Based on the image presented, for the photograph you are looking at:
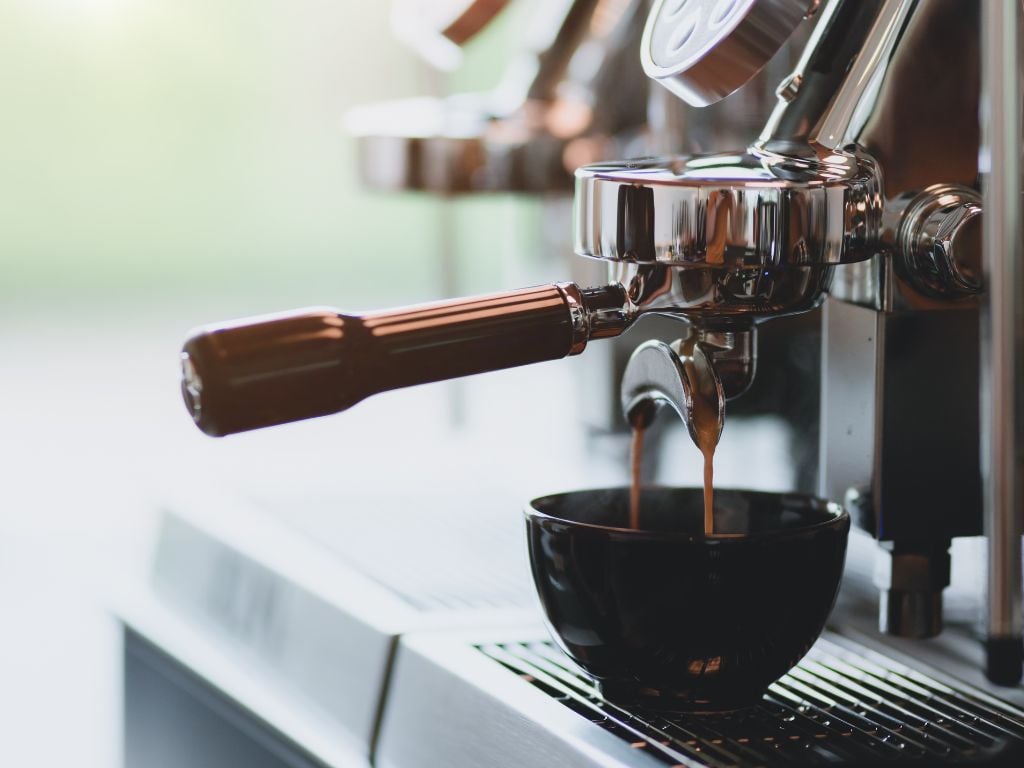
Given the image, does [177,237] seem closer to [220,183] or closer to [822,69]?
[220,183]

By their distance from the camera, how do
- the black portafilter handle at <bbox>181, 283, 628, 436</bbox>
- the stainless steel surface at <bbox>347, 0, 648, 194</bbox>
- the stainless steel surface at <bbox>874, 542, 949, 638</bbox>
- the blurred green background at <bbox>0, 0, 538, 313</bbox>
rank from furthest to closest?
the blurred green background at <bbox>0, 0, 538, 313</bbox>, the stainless steel surface at <bbox>347, 0, 648, 194</bbox>, the stainless steel surface at <bbox>874, 542, 949, 638</bbox>, the black portafilter handle at <bbox>181, 283, 628, 436</bbox>

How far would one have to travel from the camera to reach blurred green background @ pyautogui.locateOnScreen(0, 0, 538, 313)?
3.94 m

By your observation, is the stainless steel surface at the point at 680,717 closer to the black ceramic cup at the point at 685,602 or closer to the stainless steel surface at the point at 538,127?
the black ceramic cup at the point at 685,602

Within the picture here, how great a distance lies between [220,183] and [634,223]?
4182 mm

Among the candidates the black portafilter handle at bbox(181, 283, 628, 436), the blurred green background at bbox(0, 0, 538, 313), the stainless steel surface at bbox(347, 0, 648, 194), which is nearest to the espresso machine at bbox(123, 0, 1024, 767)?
the black portafilter handle at bbox(181, 283, 628, 436)

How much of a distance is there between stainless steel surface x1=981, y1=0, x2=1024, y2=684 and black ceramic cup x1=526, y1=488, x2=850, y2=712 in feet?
0.12

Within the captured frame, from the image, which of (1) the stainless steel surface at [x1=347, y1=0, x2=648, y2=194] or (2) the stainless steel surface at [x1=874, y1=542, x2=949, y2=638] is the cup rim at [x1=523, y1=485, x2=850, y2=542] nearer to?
(2) the stainless steel surface at [x1=874, y1=542, x2=949, y2=638]

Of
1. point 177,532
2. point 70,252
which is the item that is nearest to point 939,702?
point 177,532

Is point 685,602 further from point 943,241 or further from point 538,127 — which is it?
point 538,127

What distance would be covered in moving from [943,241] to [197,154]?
4.12 metres

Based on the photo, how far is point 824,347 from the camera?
1.31 ft

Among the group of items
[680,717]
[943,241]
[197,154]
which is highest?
[197,154]

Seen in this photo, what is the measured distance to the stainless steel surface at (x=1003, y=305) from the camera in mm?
300

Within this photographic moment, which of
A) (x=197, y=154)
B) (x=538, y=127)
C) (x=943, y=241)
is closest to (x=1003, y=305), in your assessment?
(x=943, y=241)
